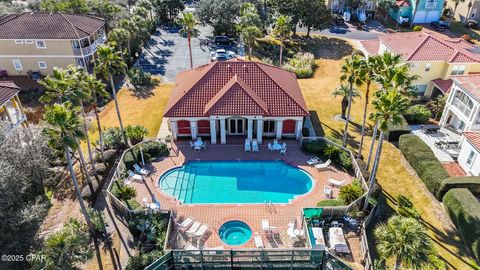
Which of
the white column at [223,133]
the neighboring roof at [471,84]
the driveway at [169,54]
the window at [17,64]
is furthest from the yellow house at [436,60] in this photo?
the window at [17,64]

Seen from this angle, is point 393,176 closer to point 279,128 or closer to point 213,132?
point 279,128

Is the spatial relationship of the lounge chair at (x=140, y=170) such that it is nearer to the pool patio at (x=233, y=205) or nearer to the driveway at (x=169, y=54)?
the pool patio at (x=233, y=205)

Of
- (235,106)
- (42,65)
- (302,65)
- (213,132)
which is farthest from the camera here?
(302,65)

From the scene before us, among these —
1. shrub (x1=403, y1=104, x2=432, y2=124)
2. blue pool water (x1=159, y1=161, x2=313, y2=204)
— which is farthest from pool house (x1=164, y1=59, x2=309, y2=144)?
shrub (x1=403, y1=104, x2=432, y2=124)

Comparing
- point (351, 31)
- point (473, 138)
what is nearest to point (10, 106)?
point (473, 138)

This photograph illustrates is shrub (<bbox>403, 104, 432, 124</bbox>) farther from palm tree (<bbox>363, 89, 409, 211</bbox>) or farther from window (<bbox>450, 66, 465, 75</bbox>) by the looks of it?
palm tree (<bbox>363, 89, 409, 211</bbox>)

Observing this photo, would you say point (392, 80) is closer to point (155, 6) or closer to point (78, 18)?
point (78, 18)
